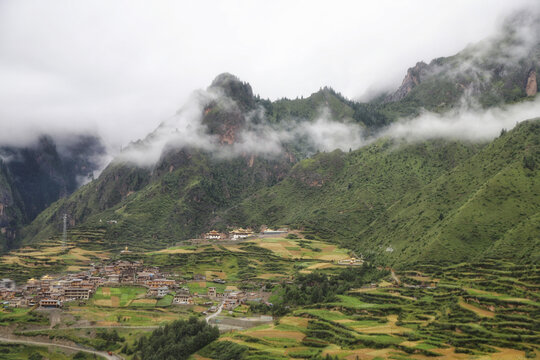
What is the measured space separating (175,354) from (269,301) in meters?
32.1

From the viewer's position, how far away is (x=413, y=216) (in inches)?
5497

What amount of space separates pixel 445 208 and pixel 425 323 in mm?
62847

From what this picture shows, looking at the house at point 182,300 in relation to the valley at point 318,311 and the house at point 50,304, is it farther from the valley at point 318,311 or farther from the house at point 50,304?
the house at point 50,304

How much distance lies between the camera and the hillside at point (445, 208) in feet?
349

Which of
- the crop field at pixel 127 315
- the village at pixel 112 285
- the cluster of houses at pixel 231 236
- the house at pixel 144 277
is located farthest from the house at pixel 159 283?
the cluster of houses at pixel 231 236

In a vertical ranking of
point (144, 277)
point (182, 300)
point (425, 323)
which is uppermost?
point (144, 277)

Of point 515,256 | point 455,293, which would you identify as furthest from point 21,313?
point 515,256

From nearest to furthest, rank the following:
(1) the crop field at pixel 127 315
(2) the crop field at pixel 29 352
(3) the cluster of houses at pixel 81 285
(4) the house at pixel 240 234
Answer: (2) the crop field at pixel 29 352
(1) the crop field at pixel 127 315
(3) the cluster of houses at pixel 81 285
(4) the house at pixel 240 234

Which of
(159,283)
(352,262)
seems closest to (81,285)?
(159,283)

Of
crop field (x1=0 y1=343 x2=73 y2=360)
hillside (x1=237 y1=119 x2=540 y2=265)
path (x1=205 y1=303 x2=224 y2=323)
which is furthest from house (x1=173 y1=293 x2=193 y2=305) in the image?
hillside (x1=237 y1=119 x2=540 y2=265)

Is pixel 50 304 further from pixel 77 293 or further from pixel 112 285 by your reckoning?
pixel 112 285

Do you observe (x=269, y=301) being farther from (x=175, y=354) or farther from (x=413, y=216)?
(x=413, y=216)

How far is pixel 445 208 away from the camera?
131 meters

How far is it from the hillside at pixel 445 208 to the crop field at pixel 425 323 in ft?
38.6
